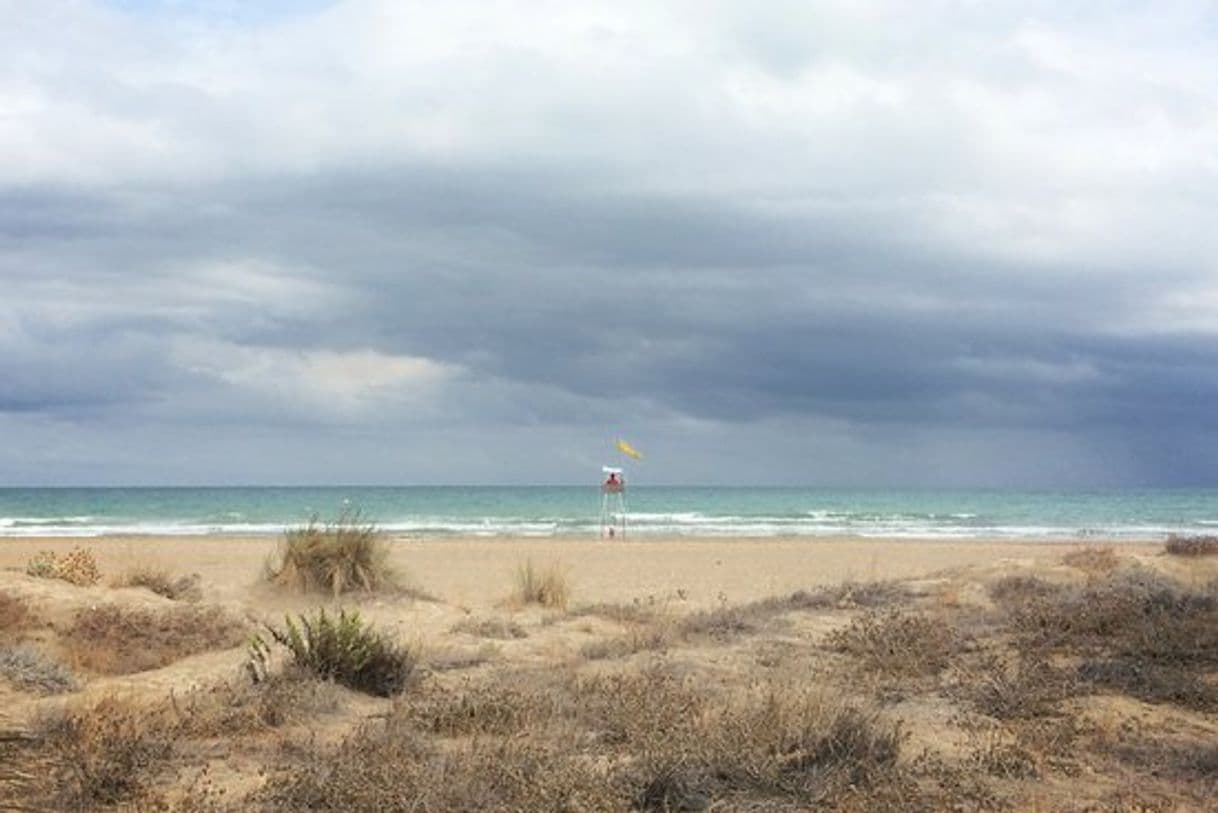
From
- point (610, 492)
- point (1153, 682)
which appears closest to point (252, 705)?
point (1153, 682)

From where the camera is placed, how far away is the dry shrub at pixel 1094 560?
16828 mm

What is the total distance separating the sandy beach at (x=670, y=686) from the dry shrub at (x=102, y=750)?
0.08 ft

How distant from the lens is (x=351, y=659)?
9.70 meters

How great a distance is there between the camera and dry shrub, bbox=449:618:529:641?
44.2 ft

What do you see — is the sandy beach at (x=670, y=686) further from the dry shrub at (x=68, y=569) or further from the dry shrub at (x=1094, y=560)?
the dry shrub at (x=68, y=569)

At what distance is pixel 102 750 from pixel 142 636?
681cm

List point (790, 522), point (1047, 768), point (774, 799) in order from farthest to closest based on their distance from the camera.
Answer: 1. point (790, 522)
2. point (1047, 768)
3. point (774, 799)

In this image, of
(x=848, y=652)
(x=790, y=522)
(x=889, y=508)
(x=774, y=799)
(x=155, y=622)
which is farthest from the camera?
(x=889, y=508)

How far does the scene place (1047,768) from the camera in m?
7.53

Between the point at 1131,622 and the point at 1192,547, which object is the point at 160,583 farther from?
the point at 1192,547

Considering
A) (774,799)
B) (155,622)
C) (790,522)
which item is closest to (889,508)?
(790,522)

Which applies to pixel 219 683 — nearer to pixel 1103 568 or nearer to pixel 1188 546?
pixel 1103 568

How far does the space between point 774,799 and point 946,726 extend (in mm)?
Result: 2559

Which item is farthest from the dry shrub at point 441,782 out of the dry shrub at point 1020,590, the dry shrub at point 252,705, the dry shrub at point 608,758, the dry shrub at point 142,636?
the dry shrub at point 1020,590
